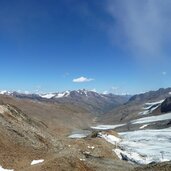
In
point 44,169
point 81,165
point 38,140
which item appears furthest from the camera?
point 38,140

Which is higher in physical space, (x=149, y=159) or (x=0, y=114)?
(x=0, y=114)

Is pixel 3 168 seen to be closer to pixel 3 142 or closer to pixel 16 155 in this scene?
pixel 16 155

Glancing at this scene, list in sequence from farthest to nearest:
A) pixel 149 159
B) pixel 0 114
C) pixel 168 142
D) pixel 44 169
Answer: pixel 168 142 < pixel 149 159 < pixel 0 114 < pixel 44 169

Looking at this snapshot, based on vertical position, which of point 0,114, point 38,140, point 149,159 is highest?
point 0,114

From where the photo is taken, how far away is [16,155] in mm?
44750

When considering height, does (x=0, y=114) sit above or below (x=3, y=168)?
above

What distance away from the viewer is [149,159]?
7569 centimetres

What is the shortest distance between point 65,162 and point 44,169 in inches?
113

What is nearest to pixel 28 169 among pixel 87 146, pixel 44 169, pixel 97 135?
pixel 44 169

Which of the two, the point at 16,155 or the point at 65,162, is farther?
the point at 16,155

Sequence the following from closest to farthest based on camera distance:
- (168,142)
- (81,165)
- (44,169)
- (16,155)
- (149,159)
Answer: (44,169), (81,165), (16,155), (149,159), (168,142)

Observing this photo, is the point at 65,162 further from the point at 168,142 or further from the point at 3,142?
the point at 168,142

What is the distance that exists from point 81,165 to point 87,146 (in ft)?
119

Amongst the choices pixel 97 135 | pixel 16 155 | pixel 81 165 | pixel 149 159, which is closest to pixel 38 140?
pixel 16 155
